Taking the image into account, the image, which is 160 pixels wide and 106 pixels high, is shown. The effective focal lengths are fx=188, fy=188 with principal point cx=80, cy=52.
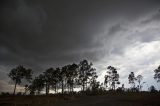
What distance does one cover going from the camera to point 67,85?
100 metres

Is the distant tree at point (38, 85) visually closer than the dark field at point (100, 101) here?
No

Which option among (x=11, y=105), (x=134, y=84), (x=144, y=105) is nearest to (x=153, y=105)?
(x=144, y=105)

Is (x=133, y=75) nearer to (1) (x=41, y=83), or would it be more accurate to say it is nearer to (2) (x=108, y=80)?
(2) (x=108, y=80)

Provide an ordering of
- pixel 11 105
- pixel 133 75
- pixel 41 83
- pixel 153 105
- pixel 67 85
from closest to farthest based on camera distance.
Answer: pixel 153 105
pixel 11 105
pixel 67 85
pixel 41 83
pixel 133 75

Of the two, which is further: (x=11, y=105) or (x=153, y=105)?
(x=11, y=105)

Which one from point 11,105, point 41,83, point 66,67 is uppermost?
point 66,67

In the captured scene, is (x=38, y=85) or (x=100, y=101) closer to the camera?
(x=100, y=101)

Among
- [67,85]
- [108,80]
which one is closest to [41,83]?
[67,85]

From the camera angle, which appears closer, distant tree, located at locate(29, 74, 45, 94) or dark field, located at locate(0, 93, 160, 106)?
dark field, located at locate(0, 93, 160, 106)

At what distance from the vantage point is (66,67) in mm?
95938

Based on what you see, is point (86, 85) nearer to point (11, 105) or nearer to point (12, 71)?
point (12, 71)

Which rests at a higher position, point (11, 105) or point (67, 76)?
point (67, 76)

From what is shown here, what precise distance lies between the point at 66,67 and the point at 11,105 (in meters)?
52.4

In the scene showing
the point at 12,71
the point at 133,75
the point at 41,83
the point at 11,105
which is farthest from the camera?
the point at 133,75
